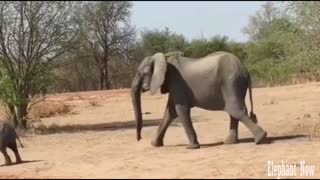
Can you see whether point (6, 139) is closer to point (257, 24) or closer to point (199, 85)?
point (199, 85)

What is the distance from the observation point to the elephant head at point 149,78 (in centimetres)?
1389

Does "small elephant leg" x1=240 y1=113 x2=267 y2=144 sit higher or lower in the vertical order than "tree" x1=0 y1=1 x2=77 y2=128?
lower

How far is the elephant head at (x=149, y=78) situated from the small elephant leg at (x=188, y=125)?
67cm

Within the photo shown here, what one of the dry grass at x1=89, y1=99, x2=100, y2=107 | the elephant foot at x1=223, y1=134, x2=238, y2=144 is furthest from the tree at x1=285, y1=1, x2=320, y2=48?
the dry grass at x1=89, y1=99, x2=100, y2=107

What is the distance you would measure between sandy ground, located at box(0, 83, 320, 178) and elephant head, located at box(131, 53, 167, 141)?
1.07 m

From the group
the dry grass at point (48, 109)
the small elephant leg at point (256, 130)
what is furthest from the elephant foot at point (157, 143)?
the dry grass at point (48, 109)

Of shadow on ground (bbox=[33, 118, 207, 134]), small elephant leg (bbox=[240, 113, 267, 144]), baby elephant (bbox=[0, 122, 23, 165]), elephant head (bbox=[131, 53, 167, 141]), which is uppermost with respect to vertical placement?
elephant head (bbox=[131, 53, 167, 141])

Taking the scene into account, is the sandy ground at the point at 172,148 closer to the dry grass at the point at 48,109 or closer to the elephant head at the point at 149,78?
the dry grass at the point at 48,109

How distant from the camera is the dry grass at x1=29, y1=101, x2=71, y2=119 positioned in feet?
80.4

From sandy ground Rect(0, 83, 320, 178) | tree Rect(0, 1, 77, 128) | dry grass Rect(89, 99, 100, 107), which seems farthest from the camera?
dry grass Rect(89, 99, 100, 107)

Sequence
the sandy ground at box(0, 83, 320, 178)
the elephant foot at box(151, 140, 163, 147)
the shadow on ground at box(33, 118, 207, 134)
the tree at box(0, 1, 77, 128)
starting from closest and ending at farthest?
1. the sandy ground at box(0, 83, 320, 178)
2. the elephant foot at box(151, 140, 163, 147)
3. the shadow on ground at box(33, 118, 207, 134)
4. the tree at box(0, 1, 77, 128)

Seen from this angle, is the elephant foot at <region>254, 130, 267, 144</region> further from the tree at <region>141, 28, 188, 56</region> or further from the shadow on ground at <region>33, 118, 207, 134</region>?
the tree at <region>141, 28, 188, 56</region>

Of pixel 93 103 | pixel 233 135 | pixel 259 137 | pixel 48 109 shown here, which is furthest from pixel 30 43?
pixel 259 137

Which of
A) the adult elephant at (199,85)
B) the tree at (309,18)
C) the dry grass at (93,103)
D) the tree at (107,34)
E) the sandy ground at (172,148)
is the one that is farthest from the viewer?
the tree at (107,34)
